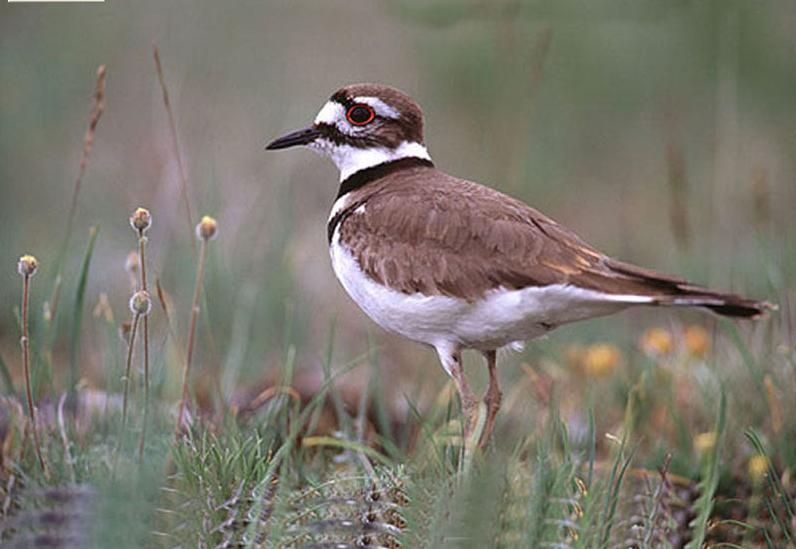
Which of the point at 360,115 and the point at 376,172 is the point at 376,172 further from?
the point at 360,115

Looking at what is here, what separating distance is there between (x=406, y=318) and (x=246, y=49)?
526cm

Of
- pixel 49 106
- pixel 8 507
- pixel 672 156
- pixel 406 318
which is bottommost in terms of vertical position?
pixel 8 507

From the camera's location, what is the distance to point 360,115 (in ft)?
11.4

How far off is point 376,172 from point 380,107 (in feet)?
0.59

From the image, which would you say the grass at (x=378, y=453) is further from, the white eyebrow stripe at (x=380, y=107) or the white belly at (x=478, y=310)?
the white eyebrow stripe at (x=380, y=107)

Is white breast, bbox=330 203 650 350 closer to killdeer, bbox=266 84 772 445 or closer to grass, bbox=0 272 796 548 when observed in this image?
killdeer, bbox=266 84 772 445

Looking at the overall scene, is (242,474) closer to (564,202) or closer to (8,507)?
(8,507)

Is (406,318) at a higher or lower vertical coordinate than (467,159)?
lower

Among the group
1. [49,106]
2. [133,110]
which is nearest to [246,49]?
[133,110]

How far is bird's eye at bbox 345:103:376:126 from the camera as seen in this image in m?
3.47

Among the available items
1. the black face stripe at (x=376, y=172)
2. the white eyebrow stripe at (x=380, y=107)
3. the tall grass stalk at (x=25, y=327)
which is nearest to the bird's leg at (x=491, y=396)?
the black face stripe at (x=376, y=172)

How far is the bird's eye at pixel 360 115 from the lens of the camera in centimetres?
347

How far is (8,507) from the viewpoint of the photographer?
108 inches

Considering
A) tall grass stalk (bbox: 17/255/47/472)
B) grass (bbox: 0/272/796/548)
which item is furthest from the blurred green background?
tall grass stalk (bbox: 17/255/47/472)
